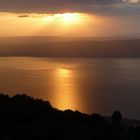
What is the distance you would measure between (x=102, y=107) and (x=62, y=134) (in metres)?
28.3

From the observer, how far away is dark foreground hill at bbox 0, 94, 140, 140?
28.2 feet

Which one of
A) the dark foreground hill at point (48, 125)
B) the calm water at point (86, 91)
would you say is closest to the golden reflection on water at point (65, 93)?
the calm water at point (86, 91)

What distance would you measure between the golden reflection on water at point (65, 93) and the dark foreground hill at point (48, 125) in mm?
23491

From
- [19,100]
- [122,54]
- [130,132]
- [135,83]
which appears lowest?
[130,132]

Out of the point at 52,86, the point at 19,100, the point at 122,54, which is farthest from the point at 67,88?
the point at 122,54

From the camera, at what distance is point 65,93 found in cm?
4597

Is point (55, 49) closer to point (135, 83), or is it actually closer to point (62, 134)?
point (135, 83)

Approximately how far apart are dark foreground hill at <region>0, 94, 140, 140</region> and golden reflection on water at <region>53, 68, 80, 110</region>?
925 inches

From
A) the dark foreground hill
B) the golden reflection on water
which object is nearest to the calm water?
the golden reflection on water

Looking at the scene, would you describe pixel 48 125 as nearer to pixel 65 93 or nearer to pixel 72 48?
pixel 65 93

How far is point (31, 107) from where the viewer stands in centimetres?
1071

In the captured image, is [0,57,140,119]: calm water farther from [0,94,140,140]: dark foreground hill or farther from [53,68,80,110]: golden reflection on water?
[0,94,140,140]: dark foreground hill

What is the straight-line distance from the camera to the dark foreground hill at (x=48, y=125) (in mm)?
8586

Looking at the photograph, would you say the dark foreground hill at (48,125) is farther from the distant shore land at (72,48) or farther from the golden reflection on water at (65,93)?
the distant shore land at (72,48)
